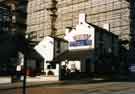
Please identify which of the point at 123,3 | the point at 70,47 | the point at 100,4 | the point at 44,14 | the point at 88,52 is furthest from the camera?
the point at 44,14

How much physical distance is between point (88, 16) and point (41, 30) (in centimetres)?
1819

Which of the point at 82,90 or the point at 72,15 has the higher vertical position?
the point at 72,15

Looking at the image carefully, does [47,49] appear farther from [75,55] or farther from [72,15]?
[72,15]

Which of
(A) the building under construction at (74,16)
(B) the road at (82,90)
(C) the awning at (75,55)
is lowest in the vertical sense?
(B) the road at (82,90)

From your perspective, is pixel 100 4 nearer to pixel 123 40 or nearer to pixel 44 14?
pixel 123 40

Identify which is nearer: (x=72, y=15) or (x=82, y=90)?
(x=82, y=90)

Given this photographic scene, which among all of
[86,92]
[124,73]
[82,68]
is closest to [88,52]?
[82,68]

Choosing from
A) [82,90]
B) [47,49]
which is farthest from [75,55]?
[82,90]

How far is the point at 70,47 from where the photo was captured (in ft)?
205

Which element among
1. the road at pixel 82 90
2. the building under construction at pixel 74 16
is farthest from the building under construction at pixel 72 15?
the road at pixel 82 90

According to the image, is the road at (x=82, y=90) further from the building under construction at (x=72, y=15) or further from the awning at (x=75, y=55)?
the building under construction at (x=72, y=15)

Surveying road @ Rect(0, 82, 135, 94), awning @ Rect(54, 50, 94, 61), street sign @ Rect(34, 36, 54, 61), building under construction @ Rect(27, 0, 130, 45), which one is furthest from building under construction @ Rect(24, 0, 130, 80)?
Answer: road @ Rect(0, 82, 135, 94)

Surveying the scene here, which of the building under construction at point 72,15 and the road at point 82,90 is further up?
the building under construction at point 72,15

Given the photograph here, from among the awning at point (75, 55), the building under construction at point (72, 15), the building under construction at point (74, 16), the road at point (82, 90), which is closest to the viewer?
the road at point (82, 90)
